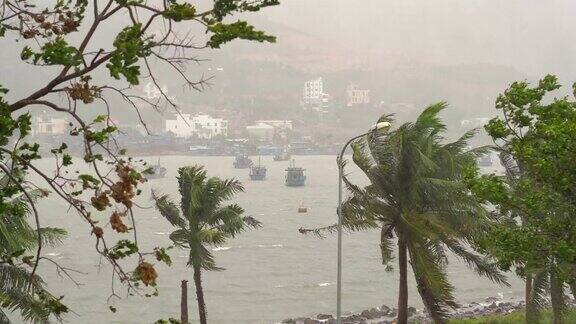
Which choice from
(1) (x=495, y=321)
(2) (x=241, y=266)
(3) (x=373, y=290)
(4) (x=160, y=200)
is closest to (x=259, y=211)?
(2) (x=241, y=266)

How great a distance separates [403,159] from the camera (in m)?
16.4

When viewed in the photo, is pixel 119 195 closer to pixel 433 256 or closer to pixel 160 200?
pixel 433 256

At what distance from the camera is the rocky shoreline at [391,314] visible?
31.1m

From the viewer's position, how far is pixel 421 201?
16.9 m

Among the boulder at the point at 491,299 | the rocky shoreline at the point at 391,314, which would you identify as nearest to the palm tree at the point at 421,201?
the rocky shoreline at the point at 391,314

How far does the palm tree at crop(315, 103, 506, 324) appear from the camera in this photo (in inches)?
621

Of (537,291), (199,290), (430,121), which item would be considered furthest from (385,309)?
(430,121)

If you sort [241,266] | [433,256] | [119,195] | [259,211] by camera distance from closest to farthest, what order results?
[119,195], [433,256], [241,266], [259,211]

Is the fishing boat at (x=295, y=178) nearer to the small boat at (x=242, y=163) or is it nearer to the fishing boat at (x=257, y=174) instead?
the fishing boat at (x=257, y=174)

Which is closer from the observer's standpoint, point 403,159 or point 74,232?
point 403,159

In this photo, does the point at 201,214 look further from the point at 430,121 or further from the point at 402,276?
the point at 430,121

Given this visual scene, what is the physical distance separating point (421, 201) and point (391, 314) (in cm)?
1701

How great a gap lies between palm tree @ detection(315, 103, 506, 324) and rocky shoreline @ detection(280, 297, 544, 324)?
1314 centimetres

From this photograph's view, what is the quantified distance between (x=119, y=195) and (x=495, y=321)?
22.9 meters
